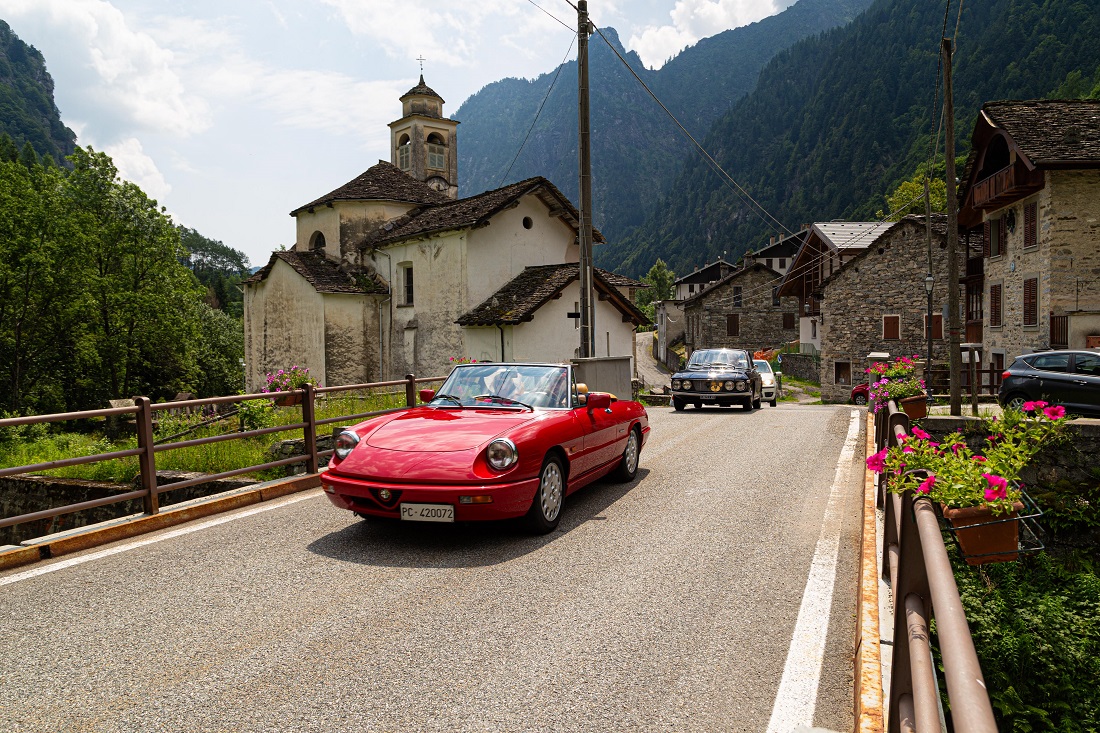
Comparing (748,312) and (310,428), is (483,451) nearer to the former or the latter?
(310,428)

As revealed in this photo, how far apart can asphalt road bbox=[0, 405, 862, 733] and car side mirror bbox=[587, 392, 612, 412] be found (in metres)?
1.13

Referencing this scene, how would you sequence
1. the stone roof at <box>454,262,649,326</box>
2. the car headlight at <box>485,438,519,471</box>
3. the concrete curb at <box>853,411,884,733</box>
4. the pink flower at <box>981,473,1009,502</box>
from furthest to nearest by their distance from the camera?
the stone roof at <box>454,262,649,326</box>, the car headlight at <box>485,438,519,471</box>, the pink flower at <box>981,473,1009,502</box>, the concrete curb at <box>853,411,884,733</box>

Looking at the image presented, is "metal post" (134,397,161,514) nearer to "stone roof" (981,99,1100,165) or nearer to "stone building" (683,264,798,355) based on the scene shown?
"stone roof" (981,99,1100,165)

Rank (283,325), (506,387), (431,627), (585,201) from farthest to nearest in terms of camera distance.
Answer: (283,325)
(585,201)
(506,387)
(431,627)

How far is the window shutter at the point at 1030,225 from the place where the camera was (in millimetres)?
25781

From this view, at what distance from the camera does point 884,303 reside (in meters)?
41.5

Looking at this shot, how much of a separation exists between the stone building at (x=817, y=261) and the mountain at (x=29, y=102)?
95314 mm

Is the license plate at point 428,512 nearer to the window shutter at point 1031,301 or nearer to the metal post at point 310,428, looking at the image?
the metal post at point 310,428

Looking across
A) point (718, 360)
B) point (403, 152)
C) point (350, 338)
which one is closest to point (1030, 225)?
point (718, 360)

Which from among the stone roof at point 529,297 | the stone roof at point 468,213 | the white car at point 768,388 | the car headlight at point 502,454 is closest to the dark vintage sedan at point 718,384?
the stone roof at point 529,297

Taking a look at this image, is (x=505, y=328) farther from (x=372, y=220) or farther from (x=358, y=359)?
(x=372, y=220)

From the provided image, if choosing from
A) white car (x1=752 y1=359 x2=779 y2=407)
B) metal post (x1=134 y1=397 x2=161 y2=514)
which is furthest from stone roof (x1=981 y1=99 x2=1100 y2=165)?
metal post (x1=134 y1=397 x2=161 y2=514)

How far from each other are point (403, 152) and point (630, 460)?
119ft

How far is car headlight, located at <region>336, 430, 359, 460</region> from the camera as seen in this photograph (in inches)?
A: 272
